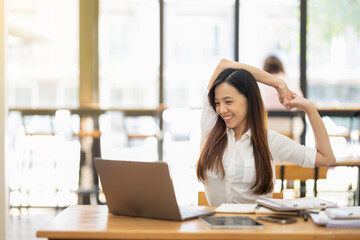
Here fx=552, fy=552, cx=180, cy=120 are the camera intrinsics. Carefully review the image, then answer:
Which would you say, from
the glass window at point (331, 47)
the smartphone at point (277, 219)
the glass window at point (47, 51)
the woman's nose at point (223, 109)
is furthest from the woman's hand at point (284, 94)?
the glass window at point (47, 51)

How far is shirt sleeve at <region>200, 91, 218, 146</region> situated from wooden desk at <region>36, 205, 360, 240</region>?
0.71m

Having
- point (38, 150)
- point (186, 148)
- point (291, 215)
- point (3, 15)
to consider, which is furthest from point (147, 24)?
point (291, 215)

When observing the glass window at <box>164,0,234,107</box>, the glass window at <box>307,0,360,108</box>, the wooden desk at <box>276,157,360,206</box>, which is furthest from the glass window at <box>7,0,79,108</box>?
the wooden desk at <box>276,157,360,206</box>

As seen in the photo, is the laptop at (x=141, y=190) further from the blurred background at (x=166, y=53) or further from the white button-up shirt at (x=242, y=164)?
the blurred background at (x=166, y=53)

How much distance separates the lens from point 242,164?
2188 millimetres

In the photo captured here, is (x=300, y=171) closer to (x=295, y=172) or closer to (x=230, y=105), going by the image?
(x=295, y=172)

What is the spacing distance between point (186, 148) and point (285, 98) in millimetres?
4368

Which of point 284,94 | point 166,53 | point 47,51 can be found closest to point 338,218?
point 284,94

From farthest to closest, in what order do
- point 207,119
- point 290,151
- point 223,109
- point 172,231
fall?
point 207,119 → point 290,151 → point 223,109 → point 172,231

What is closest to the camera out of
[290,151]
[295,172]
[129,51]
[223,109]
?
[223,109]

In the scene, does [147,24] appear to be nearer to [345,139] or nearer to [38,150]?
[38,150]

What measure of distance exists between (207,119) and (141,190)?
0.72 m

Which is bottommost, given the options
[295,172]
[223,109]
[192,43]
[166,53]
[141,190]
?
[295,172]

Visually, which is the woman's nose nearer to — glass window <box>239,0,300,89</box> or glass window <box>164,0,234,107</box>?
glass window <box>164,0,234,107</box>
